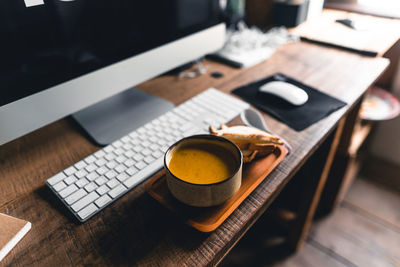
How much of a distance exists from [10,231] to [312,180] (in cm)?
93

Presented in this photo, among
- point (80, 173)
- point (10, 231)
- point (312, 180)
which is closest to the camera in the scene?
point (10, 231)

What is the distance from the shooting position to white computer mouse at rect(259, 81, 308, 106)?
735mm

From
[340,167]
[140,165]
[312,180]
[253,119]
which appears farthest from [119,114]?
[340,167]

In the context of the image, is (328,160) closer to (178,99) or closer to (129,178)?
(178,99)

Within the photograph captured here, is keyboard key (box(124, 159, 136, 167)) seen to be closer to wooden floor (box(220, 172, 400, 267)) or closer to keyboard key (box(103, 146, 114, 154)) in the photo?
keyboard key (box(103, 146, 114, 154))

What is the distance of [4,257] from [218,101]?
0.54 meters

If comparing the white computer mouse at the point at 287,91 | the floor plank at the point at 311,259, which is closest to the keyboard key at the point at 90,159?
the white computer mouse at the point at 287,91

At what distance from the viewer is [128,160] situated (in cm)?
56

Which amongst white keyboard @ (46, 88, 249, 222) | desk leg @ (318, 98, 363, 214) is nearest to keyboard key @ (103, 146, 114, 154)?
white keyboard @ (46, 88, 249, 222)

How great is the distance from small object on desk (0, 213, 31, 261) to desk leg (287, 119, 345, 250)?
87 centimetres

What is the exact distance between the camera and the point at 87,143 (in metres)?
0.64

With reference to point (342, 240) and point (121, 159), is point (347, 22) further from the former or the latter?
point (121, 159)

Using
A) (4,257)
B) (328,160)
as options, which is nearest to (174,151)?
(4,257)

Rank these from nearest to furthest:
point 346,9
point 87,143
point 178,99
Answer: point 87,143, point 178,99, point 346,9
